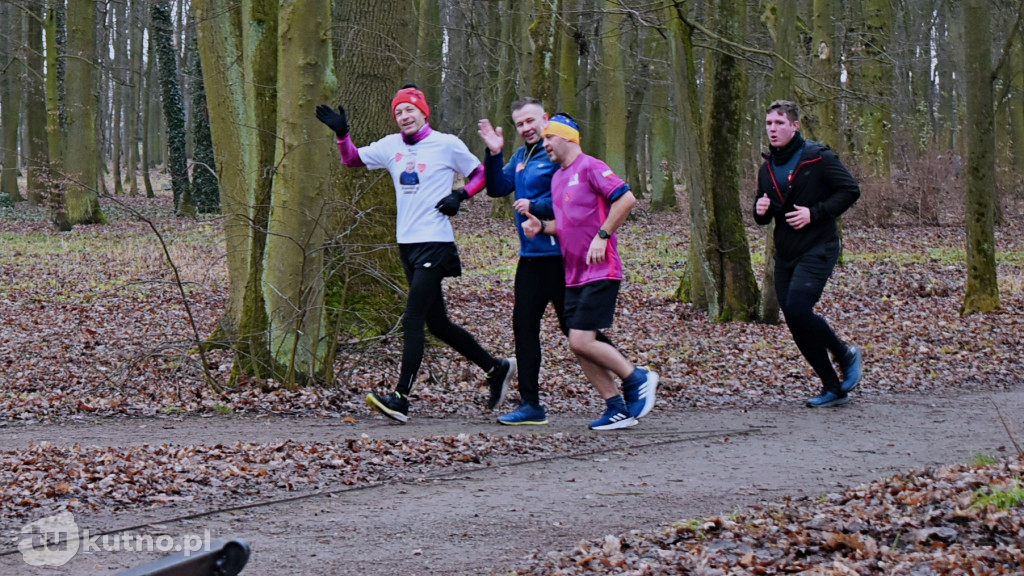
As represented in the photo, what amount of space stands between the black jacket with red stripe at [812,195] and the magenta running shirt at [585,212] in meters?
1.81

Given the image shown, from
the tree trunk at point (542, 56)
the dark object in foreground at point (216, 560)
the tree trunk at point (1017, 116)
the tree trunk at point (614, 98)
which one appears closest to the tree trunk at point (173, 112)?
the tree trunk at point (614, 98)

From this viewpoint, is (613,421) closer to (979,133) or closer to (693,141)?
(693,141)

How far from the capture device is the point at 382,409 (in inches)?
296

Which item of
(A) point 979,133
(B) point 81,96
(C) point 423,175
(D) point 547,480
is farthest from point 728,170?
(B) point 81,96

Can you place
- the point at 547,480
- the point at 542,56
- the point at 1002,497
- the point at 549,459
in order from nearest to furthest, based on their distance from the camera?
the point at 1002,497, the point at 547,480, the point at 549,459, the point at 542,56

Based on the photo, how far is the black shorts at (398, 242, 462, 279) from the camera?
7.48 meters

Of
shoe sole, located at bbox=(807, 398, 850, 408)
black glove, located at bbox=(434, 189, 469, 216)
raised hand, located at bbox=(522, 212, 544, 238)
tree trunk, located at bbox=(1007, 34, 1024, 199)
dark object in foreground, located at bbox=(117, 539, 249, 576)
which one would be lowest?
shoe sole, located at bbox=(807, 398, 850, 408)

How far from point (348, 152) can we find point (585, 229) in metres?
1.84

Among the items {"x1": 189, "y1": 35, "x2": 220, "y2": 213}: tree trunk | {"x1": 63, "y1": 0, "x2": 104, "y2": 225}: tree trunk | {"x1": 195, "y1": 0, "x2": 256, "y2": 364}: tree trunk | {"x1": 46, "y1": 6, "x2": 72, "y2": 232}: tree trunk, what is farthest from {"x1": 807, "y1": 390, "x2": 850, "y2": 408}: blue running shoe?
{"x1": 46, "y1": 6, "x2": 72, "y2": 232}: tree trunk

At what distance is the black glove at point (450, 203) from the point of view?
732 centimetres

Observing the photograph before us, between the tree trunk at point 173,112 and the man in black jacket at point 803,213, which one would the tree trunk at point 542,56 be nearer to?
the man in black jacket at point 803,213

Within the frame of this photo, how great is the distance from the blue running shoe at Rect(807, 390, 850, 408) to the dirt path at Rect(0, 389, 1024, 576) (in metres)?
0.13

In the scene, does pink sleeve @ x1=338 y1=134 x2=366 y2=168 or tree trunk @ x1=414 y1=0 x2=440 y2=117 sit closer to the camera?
pink sleeve @ x1=338 y1=134 x2=366 y2=168

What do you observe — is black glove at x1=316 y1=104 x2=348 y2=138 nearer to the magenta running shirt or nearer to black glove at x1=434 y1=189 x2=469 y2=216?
black glove at x1=434 y1=189 x2=469 y2=216
